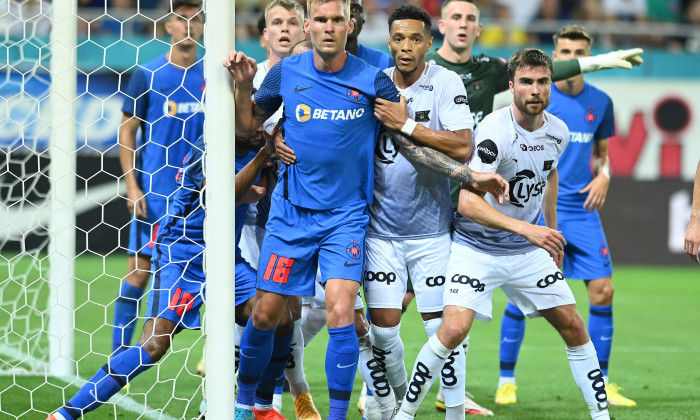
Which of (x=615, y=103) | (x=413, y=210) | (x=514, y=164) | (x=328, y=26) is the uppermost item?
(x=328, y=26)

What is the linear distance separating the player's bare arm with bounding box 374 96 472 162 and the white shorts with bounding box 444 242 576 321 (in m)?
0.51

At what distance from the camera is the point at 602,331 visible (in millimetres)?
6164

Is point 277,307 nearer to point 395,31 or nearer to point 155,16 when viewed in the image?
point 395,31

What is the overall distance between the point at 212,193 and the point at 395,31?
4.31 ft

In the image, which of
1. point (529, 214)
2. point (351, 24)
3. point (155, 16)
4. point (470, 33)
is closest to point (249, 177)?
point (351, 24)

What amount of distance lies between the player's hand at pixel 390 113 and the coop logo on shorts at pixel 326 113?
0.26 ft

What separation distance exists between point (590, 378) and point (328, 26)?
7.13 feet

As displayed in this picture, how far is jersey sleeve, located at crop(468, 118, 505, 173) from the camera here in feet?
14.9

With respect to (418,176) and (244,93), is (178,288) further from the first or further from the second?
(418,176)

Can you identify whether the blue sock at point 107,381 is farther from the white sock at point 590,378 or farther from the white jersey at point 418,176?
the white sock at point 590,378

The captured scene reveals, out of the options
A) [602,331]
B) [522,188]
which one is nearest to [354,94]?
[522,188]

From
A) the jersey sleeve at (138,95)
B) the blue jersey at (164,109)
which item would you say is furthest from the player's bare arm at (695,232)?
the jersey sleeve at (138,95)

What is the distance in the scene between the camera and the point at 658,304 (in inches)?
427

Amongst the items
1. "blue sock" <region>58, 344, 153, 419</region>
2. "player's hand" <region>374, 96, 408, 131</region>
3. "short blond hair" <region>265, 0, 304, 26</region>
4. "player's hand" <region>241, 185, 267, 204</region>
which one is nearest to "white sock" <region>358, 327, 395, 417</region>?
"player's hand" <region>241, 185, 267, 204</region>
